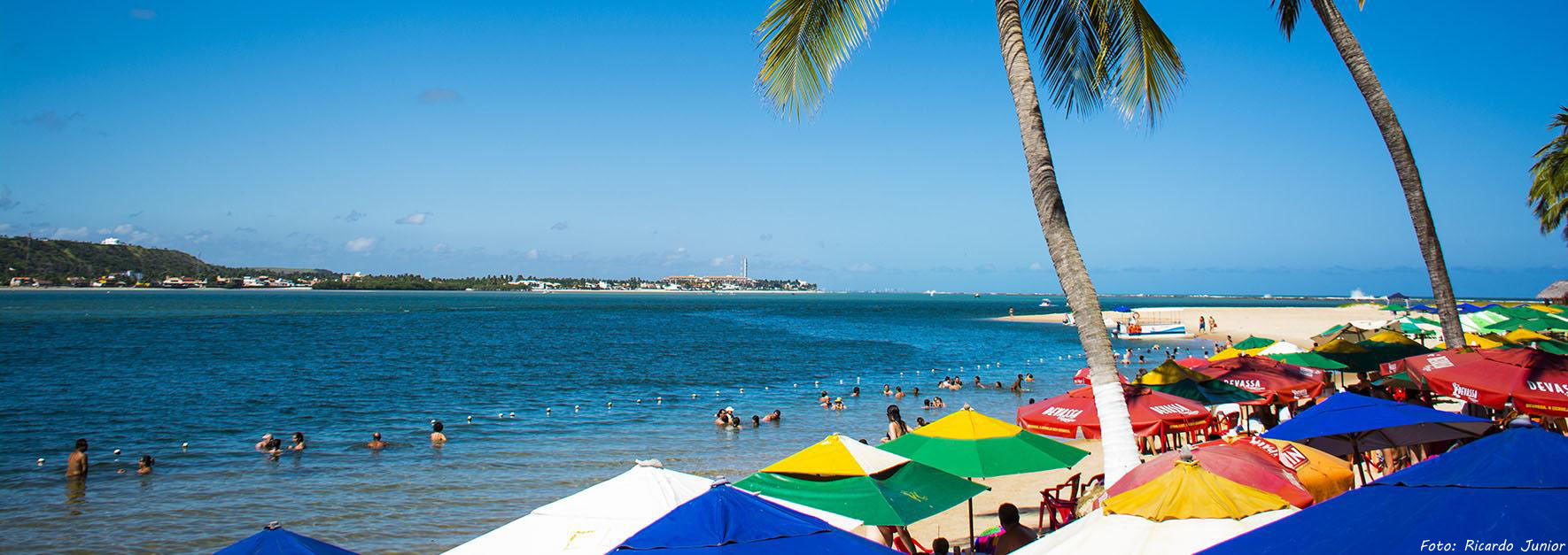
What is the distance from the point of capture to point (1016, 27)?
24.3ft

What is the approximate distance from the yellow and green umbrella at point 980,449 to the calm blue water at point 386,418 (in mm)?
7379

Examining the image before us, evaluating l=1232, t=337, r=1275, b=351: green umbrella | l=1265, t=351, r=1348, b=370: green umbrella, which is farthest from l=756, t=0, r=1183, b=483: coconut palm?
l=1232, t=337, r=1275, b=351: green umbrella

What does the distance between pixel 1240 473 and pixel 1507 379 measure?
559cm

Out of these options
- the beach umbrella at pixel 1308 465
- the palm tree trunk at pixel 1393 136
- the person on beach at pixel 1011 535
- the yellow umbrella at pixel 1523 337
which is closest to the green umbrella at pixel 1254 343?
the yellow umbrella at pixel 1523 337

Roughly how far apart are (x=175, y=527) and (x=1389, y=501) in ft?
52.1

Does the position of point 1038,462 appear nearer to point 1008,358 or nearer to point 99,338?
point 1008,358

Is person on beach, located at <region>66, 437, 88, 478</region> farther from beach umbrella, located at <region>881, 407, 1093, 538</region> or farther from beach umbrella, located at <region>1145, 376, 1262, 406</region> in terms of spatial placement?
beach umbrella, located at <region>1145, 376, 1262, 406</region>

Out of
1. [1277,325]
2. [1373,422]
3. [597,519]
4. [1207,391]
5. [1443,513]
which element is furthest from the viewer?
[1277,325]

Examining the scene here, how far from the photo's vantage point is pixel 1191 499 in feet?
16.1

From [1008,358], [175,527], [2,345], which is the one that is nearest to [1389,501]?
[175,527]

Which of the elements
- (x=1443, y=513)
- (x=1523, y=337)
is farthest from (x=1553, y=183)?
(x=1443, y=513)

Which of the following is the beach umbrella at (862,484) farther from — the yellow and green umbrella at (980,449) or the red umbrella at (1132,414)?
the red umbrella at (1132,414)

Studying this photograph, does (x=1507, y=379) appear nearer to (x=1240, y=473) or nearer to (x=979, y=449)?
(x=1240, y=473)

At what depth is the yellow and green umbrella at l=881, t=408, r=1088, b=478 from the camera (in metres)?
9.05
